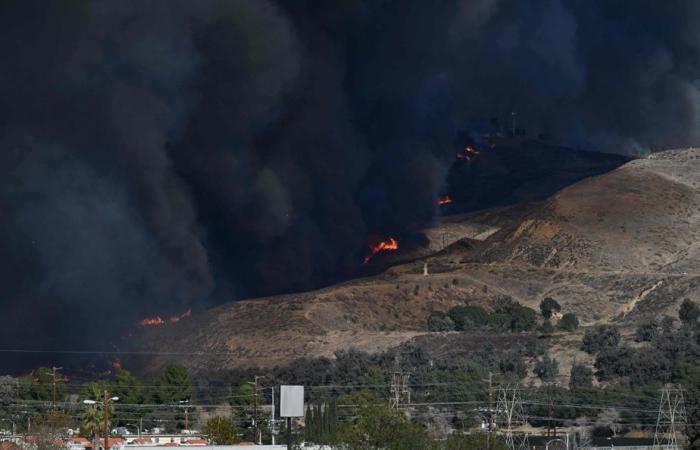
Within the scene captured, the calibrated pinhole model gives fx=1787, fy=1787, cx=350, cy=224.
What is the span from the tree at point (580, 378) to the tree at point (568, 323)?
71.4 feet

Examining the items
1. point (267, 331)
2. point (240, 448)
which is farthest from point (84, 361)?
point (240, 448)

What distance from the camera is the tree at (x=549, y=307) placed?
169500 mm

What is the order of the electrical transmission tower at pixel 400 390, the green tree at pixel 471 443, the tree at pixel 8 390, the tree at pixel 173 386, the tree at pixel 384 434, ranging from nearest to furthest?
the tree at pixel 384 434, the green tree at pixel 471 443, the electrical transmission tower at pixel 400 390, the tree at pixel 8 390, the tree at pixel 173 386

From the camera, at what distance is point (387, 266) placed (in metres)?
197

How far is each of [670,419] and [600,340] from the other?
109ft

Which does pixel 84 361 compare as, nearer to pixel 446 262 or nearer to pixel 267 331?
pixel 267 331

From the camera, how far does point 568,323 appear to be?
16250 centimetres

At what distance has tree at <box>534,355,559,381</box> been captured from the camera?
140m

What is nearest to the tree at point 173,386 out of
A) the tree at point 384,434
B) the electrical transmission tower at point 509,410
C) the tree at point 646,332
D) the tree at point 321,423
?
the tree at point 321,423

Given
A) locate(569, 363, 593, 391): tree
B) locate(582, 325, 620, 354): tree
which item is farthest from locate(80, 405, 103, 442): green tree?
locate(582, 325, 620, 354): tree

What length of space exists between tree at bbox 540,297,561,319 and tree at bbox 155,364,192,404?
40643 mm

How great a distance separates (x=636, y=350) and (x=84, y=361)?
49.4 metres

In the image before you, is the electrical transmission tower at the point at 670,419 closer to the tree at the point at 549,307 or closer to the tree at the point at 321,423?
the tree at the point at 321,423

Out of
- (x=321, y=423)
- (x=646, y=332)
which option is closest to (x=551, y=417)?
(x=321, y=423)
